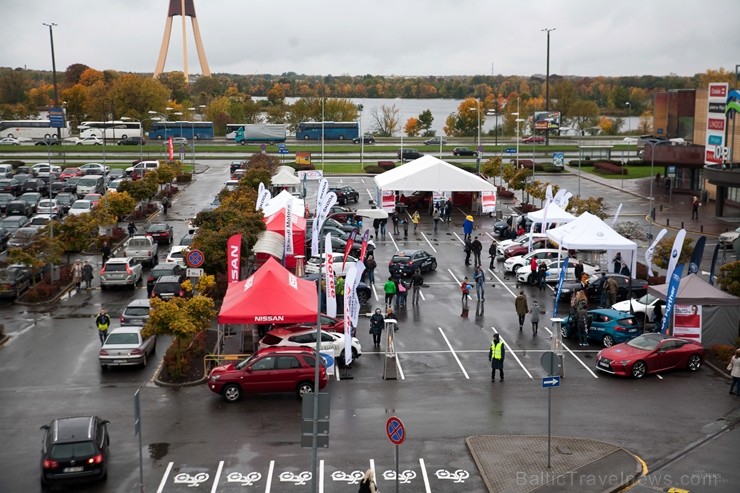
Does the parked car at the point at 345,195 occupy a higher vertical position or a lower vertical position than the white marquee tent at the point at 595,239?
lower

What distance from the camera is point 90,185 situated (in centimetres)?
6619

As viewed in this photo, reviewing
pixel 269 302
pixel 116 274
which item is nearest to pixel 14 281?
pixel 116 274

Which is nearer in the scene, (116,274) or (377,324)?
(377,324)

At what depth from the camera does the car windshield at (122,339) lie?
27281 mm

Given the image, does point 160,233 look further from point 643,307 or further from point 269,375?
point 643,307

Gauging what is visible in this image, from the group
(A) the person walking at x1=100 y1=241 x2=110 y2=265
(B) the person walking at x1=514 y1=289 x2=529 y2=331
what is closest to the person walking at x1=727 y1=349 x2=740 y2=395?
(B) the person walking at x1=514 y1=289 x2=529 y2=331

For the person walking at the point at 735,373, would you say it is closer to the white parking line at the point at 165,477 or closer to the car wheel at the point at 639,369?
the car wheel at the point at 639,369

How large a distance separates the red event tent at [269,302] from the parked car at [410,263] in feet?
36.5

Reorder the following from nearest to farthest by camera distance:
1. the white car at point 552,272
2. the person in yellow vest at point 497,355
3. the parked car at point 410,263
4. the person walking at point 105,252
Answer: the person in yellow vest at point 497,355 < the white car at point 552,272 < the parked car at point 410,263 < the person walking at point 105,252

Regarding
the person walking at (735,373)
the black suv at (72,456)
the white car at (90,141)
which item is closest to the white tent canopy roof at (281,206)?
the person walking at (735,373)

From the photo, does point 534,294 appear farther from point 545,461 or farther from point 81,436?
point 81,436

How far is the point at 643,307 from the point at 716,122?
30.2 m

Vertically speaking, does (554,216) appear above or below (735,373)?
above

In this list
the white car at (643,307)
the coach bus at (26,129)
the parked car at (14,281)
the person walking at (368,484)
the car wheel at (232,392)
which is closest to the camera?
the person walking at (368,484)
